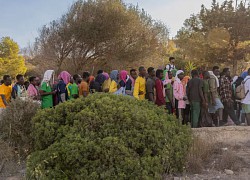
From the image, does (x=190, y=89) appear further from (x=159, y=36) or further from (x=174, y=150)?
(x=159, y=36)

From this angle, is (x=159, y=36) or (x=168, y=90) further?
(x=159, y=36)

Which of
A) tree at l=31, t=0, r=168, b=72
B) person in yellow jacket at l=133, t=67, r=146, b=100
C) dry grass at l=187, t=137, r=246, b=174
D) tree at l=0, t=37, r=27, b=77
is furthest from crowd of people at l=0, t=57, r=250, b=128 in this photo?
tree at l=0, t=37, r=27, b=77

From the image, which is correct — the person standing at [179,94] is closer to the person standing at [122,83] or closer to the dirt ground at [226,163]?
the person standing at [122,83]

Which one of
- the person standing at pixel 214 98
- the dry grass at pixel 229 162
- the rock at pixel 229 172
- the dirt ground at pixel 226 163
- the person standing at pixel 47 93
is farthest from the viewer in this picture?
the person standing at pixel 214 98

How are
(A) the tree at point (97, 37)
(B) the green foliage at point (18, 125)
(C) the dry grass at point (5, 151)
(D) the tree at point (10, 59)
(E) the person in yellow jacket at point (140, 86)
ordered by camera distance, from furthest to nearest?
(D) the tree at point (10, 59), (A) the tree at point (97, 37), (E) the person in yellow jacket at point (140, 86), (B) the green foliage at point (18, 125), (C) the dry grass at point (5, 151)

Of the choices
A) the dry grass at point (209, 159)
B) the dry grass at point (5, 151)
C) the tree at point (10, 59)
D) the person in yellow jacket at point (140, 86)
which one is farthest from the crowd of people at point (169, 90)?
the tree at point (10, 59)

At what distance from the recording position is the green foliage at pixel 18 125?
538 centimetres

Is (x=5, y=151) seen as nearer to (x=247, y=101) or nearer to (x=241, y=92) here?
(x=247, y=101)

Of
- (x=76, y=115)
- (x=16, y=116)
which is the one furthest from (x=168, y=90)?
(x=76, y=115)

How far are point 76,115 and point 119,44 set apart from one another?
2055cm

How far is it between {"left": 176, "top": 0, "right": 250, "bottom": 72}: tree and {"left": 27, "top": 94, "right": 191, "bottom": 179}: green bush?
2339cm

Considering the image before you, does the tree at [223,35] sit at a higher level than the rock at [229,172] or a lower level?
higher

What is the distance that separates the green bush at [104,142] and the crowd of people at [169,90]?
3.46m

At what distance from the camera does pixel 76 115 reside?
4.02 meters
